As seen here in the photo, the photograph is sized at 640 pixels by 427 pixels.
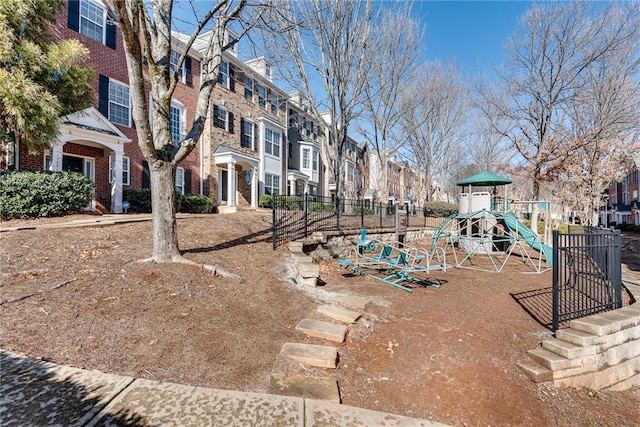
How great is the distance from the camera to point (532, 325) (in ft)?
15.6

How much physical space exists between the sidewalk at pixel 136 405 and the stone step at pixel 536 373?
192 cm

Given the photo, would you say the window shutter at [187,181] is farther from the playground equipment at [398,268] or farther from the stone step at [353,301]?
the stone step at [353,301]

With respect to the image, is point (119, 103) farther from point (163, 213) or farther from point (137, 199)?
point (163, 213)

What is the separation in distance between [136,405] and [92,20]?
16.8 meters

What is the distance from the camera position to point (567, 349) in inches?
143

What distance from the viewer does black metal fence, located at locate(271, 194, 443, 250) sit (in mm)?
9170

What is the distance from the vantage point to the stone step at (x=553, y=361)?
138 inches

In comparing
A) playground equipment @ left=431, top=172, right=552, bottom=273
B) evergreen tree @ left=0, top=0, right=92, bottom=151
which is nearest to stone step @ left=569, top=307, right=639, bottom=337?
playground equipment @ left=431, top=172, right=552, bottom=273

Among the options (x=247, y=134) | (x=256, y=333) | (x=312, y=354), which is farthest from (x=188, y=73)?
(x=312, y=354)

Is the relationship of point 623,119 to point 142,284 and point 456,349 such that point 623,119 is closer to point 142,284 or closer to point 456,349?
point 456,349

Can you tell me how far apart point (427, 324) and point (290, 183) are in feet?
71.8

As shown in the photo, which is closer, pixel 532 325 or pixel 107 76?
pixel 532 325

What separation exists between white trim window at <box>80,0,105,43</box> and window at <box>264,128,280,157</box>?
1077 cm

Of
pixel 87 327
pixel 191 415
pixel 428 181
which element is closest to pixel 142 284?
pixel 87 327
